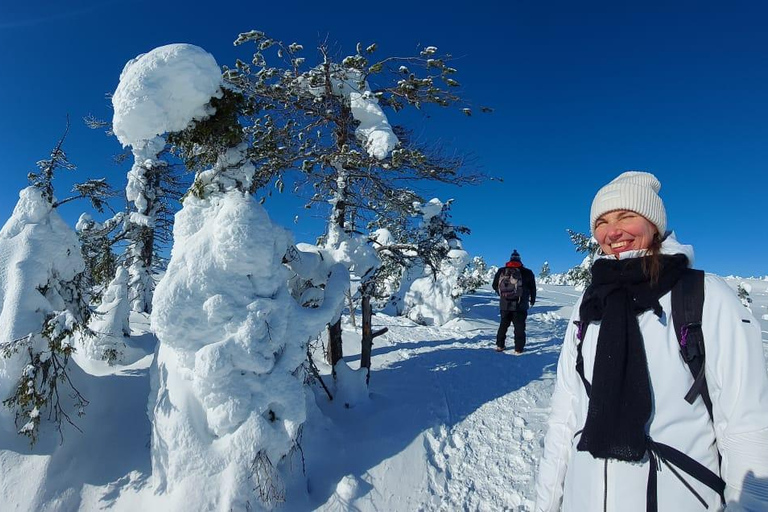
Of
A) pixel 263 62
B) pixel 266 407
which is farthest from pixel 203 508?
pixel 263 62

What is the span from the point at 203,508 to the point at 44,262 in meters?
4.28

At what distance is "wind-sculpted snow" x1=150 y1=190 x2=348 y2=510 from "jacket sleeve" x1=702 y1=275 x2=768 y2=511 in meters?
3.95

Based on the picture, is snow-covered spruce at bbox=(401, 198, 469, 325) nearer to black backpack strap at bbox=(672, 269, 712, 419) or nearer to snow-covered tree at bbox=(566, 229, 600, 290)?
snow-covered tree at bbox=(566, 229, 600, 290)

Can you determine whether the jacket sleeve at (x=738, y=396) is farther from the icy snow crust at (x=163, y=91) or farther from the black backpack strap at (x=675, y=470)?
the icy snow crust at (x=163, y=91)

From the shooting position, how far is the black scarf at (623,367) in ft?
5.49

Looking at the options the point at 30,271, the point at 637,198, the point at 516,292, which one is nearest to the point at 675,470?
the point at 637,198

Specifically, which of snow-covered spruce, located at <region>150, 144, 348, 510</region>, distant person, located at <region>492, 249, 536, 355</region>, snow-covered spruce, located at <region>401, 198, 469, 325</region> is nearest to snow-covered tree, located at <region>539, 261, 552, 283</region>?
snow-covered spruce, located at <region>401, 198, 469, 325</region>

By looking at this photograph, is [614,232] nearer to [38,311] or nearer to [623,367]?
[623,367]

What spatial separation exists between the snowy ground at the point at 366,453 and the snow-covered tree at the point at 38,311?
35 cm

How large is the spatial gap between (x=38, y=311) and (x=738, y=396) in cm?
732

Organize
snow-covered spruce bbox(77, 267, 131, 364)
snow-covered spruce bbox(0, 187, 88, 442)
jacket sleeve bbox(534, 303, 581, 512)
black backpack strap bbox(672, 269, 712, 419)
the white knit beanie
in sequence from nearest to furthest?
1. black backpack strap bbox(672, 269, 712, 419)
2. the white knit beanie
3. jacket sleeve bbox(534, 303, 581, 512)
4. snow-covered spruce bbox(0, 187, 88, 442)
5. snow-covered spruce bbox(77, 267, 131, 364)

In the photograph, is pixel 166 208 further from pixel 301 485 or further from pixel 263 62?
pixel 301 485

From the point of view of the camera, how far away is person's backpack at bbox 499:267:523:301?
32.4ft

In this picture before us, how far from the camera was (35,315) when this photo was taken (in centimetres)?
500
